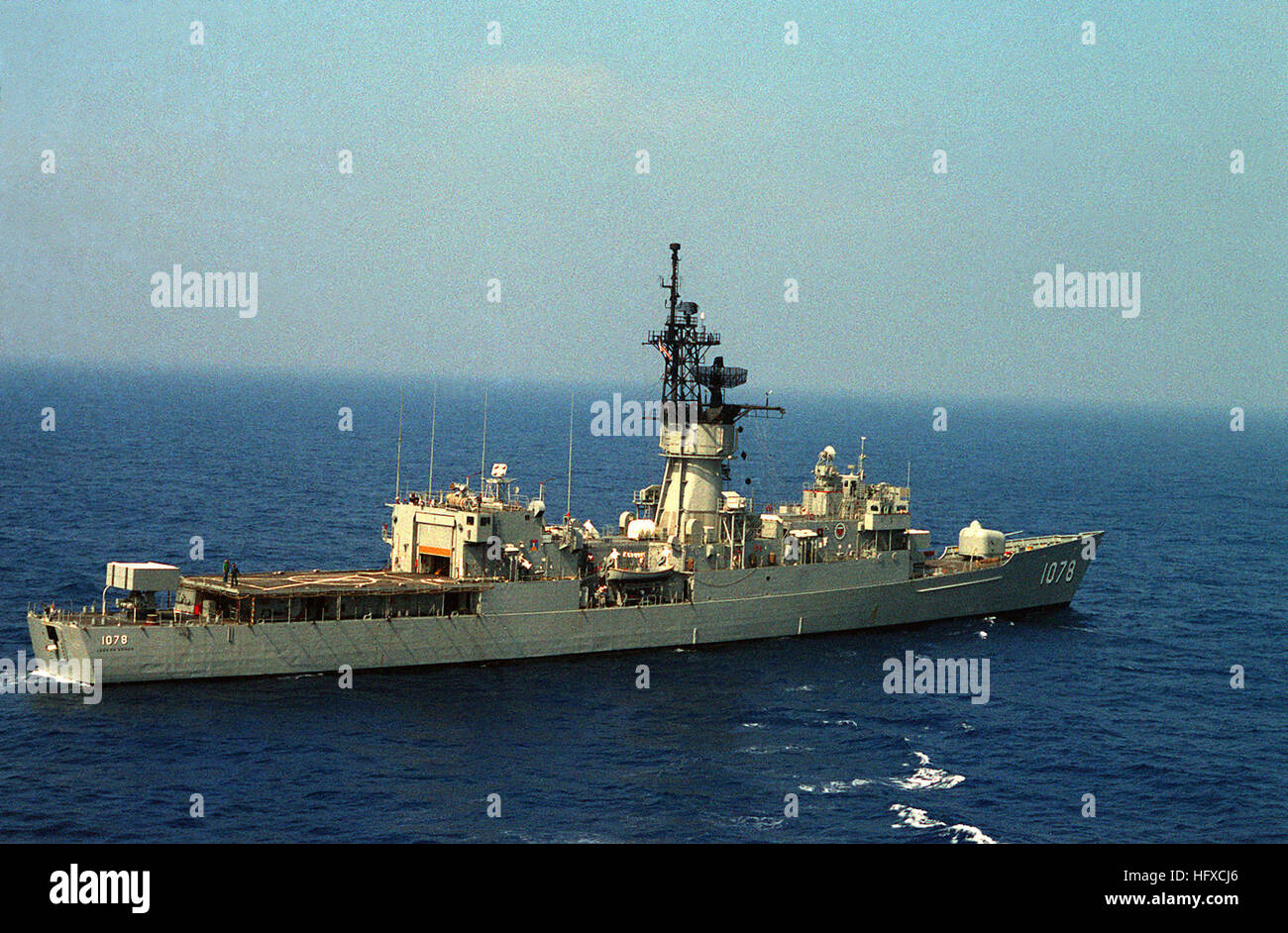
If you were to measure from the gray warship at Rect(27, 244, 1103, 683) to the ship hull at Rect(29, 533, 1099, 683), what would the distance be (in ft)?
0.24

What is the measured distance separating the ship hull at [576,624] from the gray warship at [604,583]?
0.24 feet

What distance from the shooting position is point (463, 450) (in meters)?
147

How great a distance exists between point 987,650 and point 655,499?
56.1 ft

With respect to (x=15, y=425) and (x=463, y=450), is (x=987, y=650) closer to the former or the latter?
(x=463, y=450)

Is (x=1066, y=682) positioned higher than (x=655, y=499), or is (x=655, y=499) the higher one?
(x=655, y=499)

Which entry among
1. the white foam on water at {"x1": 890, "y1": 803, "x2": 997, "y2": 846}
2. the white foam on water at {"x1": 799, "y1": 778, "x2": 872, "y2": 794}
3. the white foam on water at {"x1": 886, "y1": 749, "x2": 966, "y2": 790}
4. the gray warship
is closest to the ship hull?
the gray warship

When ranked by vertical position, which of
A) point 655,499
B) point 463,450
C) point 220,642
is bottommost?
point 220,642

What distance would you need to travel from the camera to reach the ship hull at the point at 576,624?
44.9 meters

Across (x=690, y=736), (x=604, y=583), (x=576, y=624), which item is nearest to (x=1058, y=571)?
(x=604, y=583)

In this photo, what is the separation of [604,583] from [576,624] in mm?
3113

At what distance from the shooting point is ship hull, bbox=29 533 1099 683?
44875mm

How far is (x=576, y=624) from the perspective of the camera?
2060 inches

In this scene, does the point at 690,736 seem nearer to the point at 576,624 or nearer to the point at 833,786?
the point at 833,786
